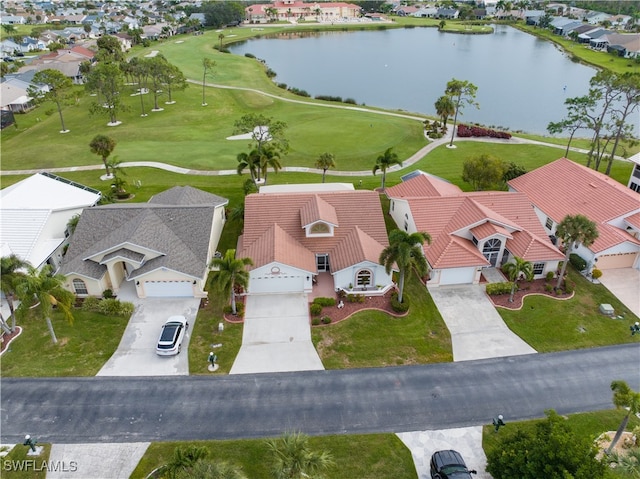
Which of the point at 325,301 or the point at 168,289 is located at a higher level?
the point at 168,289

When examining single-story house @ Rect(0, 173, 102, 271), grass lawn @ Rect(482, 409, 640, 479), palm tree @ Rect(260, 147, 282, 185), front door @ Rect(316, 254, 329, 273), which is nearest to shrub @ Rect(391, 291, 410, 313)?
front door @ Rect(316, 254, 329, 273)

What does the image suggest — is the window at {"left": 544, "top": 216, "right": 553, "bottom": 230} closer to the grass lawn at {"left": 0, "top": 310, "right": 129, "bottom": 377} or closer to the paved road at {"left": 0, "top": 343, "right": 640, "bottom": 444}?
the paved road at {"left": 0, "top": 343, "right": 640, "bottom": 444}

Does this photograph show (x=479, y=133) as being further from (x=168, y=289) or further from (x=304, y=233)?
(x=168, y=289)

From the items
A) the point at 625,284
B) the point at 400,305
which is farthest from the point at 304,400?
the point at 625,284

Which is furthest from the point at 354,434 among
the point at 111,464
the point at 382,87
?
the point at 382,87

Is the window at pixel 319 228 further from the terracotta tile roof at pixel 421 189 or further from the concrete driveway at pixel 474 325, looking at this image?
the terracotta tile roof at pixel 421 189
